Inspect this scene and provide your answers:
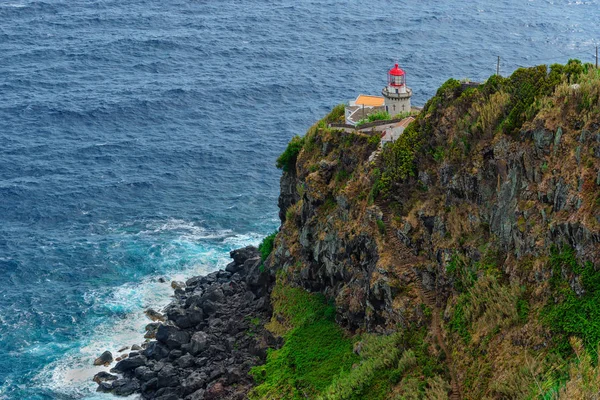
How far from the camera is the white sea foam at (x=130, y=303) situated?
3352 inches

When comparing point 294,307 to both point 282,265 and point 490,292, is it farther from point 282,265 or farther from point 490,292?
point 490,292

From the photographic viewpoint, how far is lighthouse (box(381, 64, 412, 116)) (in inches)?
3519

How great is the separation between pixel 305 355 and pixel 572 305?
30.1 m

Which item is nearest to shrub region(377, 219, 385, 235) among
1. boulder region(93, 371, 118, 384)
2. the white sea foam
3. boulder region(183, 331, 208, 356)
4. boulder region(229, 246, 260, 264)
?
boulder region(183, 331, 208, 356)

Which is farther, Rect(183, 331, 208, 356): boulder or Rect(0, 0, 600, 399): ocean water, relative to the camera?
Rect(0, 0, 600, 399): ocean water

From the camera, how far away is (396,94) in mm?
89438

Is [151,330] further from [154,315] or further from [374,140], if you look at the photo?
[374,140]

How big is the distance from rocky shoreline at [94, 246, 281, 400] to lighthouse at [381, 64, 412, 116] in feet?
78.5

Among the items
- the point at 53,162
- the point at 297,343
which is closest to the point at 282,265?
the point at 297,343

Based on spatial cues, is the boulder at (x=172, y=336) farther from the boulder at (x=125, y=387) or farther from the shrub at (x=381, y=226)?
the shrub at (x=381, y=226)

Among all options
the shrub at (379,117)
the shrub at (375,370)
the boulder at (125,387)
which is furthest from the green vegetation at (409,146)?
the boulder at (125,387)

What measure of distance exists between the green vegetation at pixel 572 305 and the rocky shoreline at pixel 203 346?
109 feet

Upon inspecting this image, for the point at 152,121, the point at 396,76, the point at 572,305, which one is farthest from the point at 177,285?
the point at 572,305

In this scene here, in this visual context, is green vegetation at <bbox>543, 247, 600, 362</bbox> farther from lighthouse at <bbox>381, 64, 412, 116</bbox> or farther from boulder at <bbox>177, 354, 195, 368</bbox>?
boulder at <bbox>177, 354, 195, 368</bbox>
